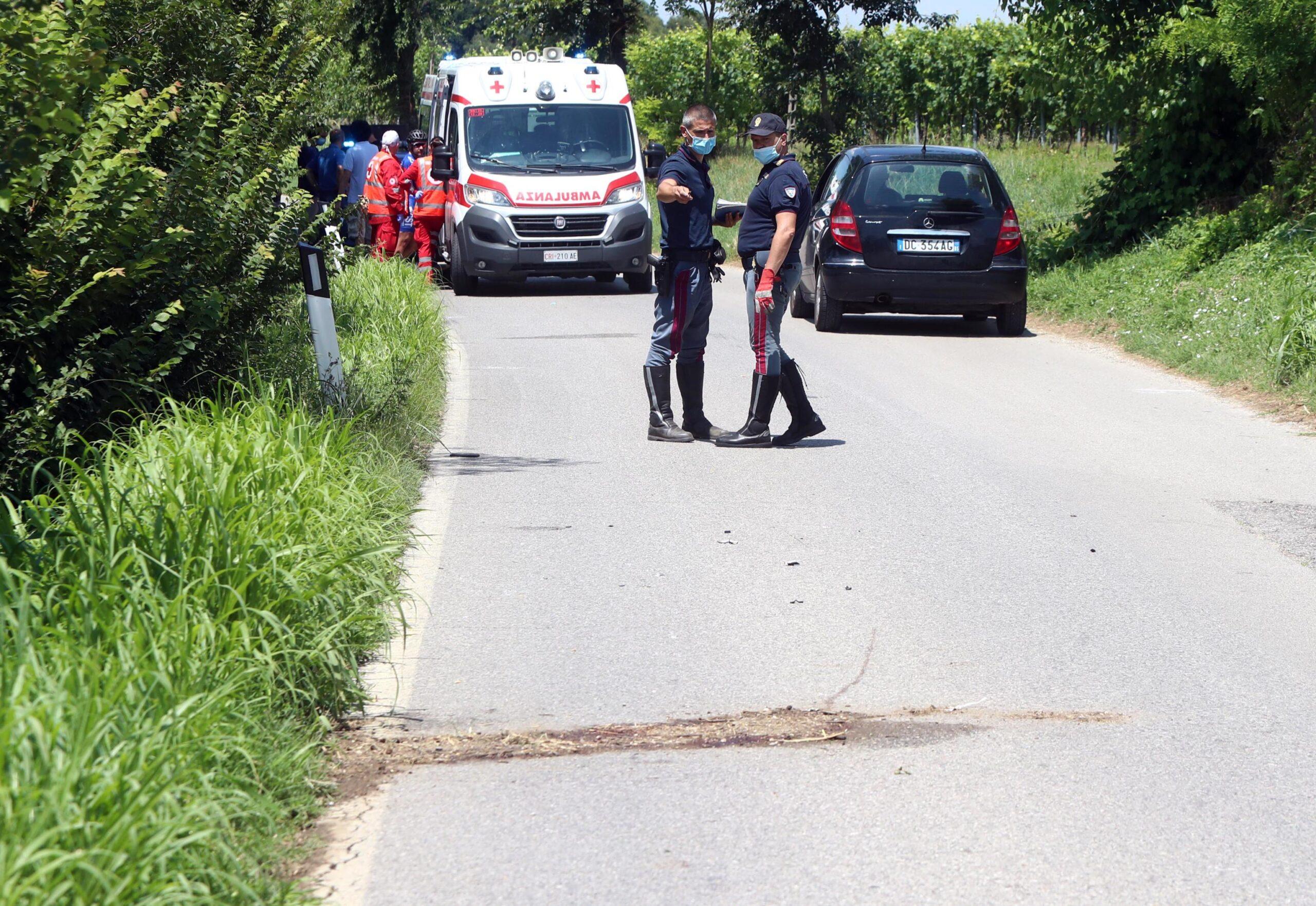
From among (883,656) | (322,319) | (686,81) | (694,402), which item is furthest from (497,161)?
(686,81)

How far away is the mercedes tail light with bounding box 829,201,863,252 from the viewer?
15.1 metres

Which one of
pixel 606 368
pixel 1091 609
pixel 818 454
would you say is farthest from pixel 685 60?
pixel 1091 609

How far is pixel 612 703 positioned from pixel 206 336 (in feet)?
11.5

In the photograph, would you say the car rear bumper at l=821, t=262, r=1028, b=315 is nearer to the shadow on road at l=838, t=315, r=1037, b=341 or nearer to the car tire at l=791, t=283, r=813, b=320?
the shadow on road at l=838, t=315, r=1037, b=341

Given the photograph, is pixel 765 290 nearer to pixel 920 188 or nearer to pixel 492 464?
pixel 492 464

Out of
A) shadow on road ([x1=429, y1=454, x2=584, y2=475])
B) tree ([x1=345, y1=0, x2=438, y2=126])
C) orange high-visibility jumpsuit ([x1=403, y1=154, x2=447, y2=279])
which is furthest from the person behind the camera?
tree ([x1=345, y1=0, x2=438, y2=126])

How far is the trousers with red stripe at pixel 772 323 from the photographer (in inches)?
374

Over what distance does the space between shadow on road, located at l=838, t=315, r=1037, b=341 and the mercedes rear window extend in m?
1.30

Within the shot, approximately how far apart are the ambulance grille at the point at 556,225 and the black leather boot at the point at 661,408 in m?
9.88

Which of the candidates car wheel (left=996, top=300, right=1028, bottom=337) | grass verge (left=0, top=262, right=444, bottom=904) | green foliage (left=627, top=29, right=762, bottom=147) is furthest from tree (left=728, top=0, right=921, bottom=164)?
grass verge (left=0, top=262, right=444, bottom=904)

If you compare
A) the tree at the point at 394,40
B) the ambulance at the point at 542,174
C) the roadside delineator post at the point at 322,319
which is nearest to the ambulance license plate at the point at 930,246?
the ambulance at the point at 542,174

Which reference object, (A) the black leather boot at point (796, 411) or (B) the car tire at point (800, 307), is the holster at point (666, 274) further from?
(B) the car tire at point (800, 307)

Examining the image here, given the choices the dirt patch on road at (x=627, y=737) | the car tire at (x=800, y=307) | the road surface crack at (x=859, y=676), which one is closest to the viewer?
the dirt patch on road at (x=627, y=737)

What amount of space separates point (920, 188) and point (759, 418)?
6.09 m
